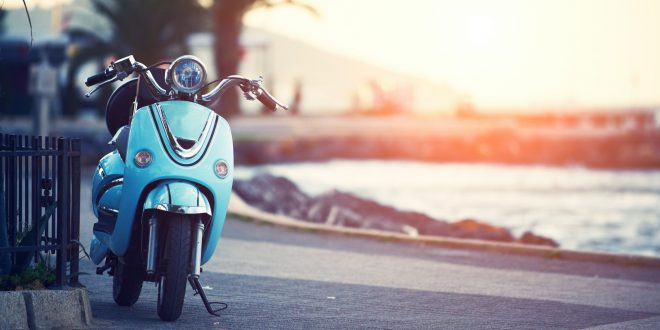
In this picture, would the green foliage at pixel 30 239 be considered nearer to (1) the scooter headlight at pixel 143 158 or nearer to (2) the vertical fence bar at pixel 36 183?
(2) the vertical fence bar at pixel 36 183

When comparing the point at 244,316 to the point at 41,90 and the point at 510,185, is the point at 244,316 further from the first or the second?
the point at 510,185

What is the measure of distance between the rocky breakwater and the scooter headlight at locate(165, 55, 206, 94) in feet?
32.4

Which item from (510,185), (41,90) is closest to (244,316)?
(41,90)

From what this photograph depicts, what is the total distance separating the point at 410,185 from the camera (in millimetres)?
51031

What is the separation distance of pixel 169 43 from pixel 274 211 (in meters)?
23.8

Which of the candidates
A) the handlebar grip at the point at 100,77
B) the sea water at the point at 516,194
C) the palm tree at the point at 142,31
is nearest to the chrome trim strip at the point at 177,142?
the handlebar grip at the point at 100,77

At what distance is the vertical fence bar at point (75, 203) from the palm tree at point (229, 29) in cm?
2289

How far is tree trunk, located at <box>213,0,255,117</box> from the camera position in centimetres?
3000

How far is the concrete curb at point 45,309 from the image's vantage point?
6117 millimetres

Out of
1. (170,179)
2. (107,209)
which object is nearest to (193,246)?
(170,179)

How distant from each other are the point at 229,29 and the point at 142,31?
38.6 ft

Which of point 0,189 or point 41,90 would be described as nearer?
point 0,189

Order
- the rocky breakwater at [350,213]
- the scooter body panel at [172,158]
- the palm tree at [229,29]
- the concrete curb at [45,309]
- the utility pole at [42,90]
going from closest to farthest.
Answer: the concrete curb at [45,309]
the scooter body panel at [172,158]
the rocky breakwater at [350,213]
the utility pole at [42,90]
the palm tree at [229,29]

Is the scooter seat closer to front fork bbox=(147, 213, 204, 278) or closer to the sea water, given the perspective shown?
front fork bbox=(147, 213, 204, 278)
